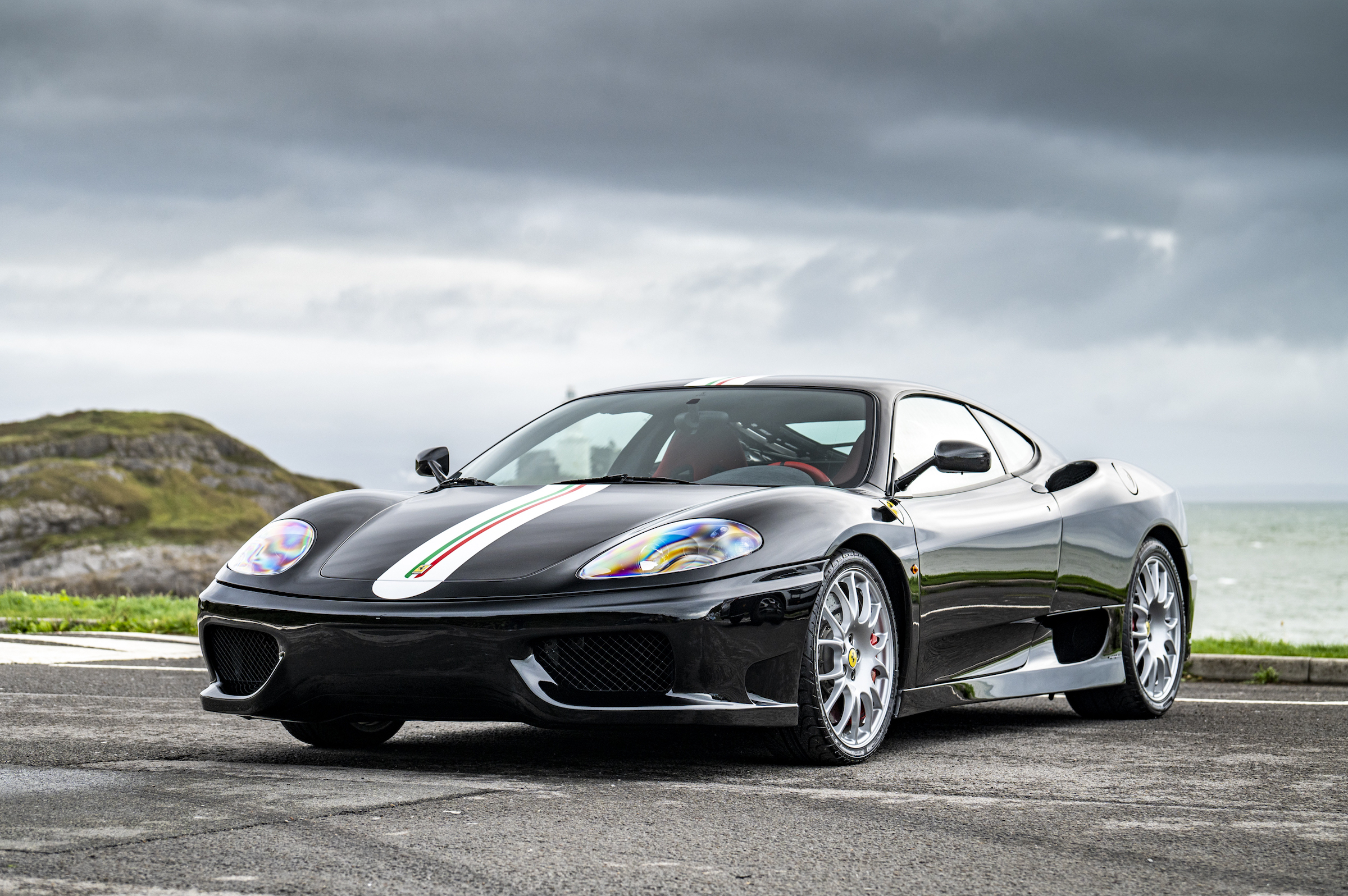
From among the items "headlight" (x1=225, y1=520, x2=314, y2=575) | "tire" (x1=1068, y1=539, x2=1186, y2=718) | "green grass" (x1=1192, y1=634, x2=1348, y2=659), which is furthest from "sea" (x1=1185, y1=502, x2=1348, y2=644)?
"headlight" (x1=225, y1=520, x2=314, y2=575)

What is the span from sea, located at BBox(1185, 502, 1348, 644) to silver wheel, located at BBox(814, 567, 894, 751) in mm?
6719

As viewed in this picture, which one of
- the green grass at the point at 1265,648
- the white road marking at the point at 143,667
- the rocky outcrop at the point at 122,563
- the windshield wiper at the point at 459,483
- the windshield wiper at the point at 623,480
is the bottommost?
the rocky outcrop at the point at 122,563

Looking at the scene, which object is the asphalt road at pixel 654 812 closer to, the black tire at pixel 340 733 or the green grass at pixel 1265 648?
the black tire at pixel 340 733

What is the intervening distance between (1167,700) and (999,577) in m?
1.67

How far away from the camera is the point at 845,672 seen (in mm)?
5301

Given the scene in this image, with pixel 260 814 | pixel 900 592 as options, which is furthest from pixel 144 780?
pixel 900 592

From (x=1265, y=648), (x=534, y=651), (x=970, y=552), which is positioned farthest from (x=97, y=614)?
(x=534, y=651)

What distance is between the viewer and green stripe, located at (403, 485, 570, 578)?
16.8 ft

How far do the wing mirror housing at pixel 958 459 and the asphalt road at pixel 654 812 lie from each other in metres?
0.98

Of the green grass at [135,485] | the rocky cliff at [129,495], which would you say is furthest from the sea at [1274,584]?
the green grass at [135,485]

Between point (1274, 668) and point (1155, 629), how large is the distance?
92.3 inches

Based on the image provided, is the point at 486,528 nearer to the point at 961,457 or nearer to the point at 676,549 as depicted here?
the point at 676,549

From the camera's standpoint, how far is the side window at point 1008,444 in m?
6.86

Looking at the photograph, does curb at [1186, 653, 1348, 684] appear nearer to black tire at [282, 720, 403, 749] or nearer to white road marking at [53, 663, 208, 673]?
black tire at [282, 720, 403, 749]
